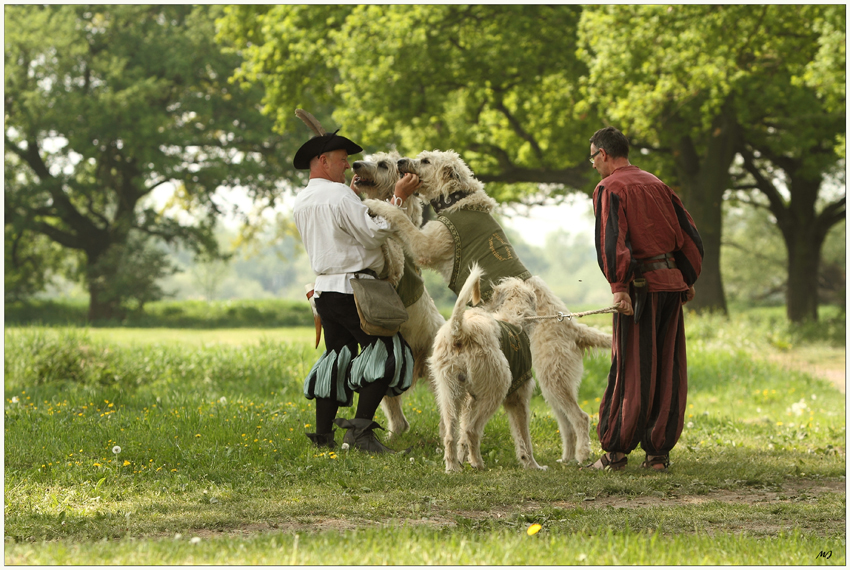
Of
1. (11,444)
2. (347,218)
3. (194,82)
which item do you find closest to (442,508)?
(347,218)

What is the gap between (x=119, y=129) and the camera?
28.3 meters

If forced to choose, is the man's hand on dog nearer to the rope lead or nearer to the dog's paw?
the dog's paw

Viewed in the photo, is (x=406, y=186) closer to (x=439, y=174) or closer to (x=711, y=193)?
(x=439, y=174)

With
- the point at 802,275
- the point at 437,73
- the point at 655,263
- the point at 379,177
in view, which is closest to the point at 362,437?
the point at 379,177

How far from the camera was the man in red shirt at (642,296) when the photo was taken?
516cm

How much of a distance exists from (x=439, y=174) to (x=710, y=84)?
1092cm

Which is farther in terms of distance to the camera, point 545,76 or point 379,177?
point 545,76

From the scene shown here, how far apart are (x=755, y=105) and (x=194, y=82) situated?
71.3 ft

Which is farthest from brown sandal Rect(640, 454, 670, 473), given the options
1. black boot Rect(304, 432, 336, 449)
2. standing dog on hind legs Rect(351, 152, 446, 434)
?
black boot Rect(304, 432, 336, 449)

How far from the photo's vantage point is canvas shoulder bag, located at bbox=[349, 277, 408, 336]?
5215 millimetres

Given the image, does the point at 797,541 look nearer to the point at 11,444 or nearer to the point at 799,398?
the point at 11,444

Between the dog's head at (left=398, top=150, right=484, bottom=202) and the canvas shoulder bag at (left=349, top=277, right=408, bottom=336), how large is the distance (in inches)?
33.7

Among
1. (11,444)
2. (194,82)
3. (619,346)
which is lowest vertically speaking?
(11,444)

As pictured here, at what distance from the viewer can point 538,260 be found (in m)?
127
